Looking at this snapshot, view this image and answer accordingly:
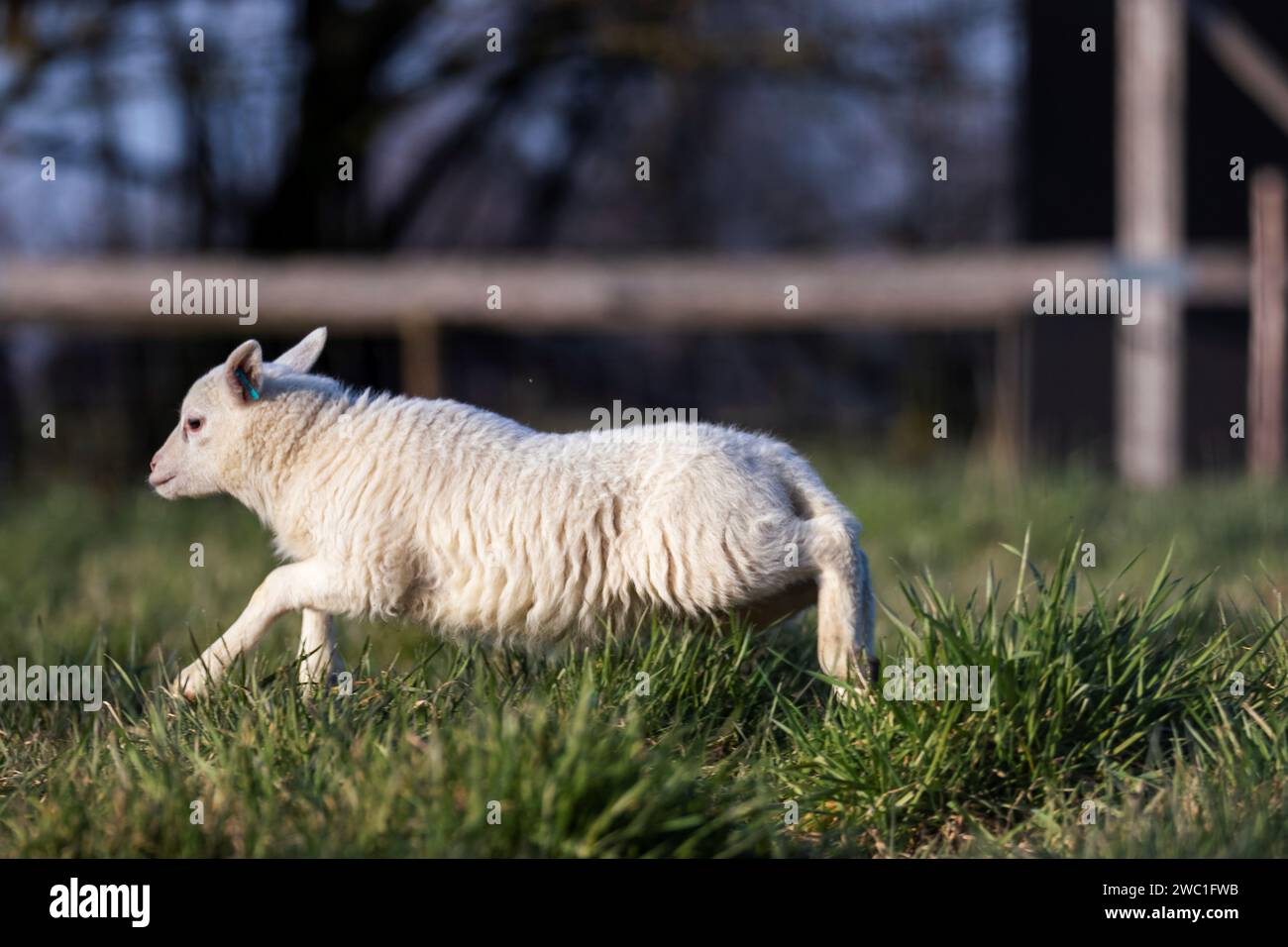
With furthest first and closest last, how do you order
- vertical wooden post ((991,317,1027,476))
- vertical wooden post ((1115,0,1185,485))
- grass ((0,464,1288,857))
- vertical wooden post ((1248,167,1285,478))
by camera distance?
vertical wooden post ((991,317,1027,476)) → vertical wooden post ((1248,167,1285,478)) → vertical wooden post ((1115,0,1185,485)) → grass ((0,464,1288,857))

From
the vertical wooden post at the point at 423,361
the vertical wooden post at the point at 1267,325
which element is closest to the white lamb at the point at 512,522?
the vertical wooden post at the point at 423,361

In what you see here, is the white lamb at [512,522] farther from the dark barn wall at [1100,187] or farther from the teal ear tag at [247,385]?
the dark barn wall at [1100,187]

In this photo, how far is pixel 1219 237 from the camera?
452 inches

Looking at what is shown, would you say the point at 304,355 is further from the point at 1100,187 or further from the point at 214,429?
the point at 1100,187

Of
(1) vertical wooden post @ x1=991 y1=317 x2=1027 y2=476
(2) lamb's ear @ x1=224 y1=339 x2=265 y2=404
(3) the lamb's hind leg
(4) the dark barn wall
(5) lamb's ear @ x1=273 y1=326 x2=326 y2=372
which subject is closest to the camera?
(3) the lamb's hind leg

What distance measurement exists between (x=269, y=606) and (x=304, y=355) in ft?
2.58

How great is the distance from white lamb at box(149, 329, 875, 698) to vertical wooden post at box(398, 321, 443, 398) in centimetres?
529

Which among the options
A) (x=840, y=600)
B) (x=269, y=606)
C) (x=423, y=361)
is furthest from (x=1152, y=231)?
(x=269, y=606)

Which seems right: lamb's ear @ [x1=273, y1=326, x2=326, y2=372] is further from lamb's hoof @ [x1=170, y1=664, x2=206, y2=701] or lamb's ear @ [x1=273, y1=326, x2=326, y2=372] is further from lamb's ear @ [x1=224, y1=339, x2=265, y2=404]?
lamb's hoof @ [x1=170, y1=664, x2=206, y2=701]

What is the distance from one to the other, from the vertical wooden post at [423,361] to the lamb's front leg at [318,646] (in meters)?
5.27

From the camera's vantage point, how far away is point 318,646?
12.7 ft

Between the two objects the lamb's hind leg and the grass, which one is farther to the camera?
the lamb's hind leg

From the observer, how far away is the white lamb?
140 inches

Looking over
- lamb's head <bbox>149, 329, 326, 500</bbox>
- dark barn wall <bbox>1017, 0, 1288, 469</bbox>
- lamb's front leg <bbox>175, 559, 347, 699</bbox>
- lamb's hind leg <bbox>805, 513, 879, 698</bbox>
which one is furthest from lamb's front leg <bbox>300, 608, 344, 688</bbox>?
dark barn wall <bbox>1017, 0, 1288, 469</bbox>
